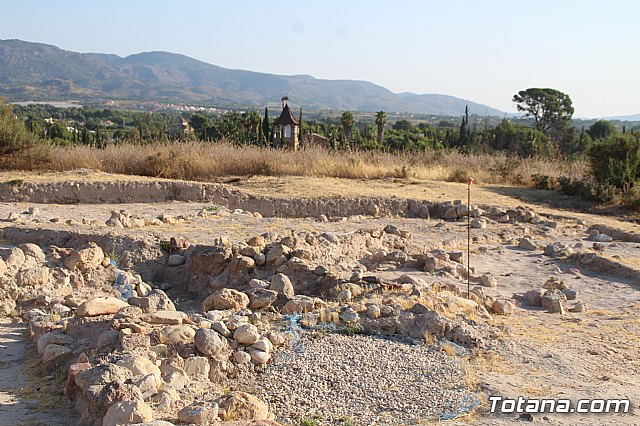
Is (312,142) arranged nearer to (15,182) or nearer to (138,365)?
(15,182)

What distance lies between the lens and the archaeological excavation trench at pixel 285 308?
191 inches

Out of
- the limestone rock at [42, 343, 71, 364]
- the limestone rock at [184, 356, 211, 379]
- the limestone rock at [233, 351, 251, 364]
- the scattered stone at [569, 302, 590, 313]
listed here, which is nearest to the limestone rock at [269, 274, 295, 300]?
the limestone rock at [233, 351, 251, 364]

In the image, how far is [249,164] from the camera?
1802cm

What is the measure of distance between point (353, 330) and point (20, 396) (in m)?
2.79

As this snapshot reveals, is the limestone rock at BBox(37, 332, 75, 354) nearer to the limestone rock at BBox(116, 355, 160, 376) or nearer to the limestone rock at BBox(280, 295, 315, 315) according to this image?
the limestone rock at BBox(116, 355, 160, 376)

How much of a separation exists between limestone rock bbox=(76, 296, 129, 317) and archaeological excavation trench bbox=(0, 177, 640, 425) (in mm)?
13

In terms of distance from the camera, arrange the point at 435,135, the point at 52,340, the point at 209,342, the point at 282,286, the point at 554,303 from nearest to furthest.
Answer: the point at 209,342, the point at 52,340, the point at 282,286, the point at 554,303, the point at 435,135

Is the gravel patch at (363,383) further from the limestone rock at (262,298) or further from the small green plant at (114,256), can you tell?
the small green plant at (114,256)

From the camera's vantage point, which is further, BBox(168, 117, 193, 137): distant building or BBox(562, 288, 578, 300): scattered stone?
BBox(168, 117, 193, 137): distant building

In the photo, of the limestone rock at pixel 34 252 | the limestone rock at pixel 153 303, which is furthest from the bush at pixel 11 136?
the limestone rock at pixel 153 303

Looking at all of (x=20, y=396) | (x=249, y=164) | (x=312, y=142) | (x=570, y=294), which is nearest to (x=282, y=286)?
(x=20, y=396)

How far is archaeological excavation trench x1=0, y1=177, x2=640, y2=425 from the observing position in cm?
486

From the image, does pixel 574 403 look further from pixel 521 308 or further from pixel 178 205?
pixel 178 205

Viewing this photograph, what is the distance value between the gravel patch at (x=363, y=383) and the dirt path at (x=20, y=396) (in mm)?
1495
